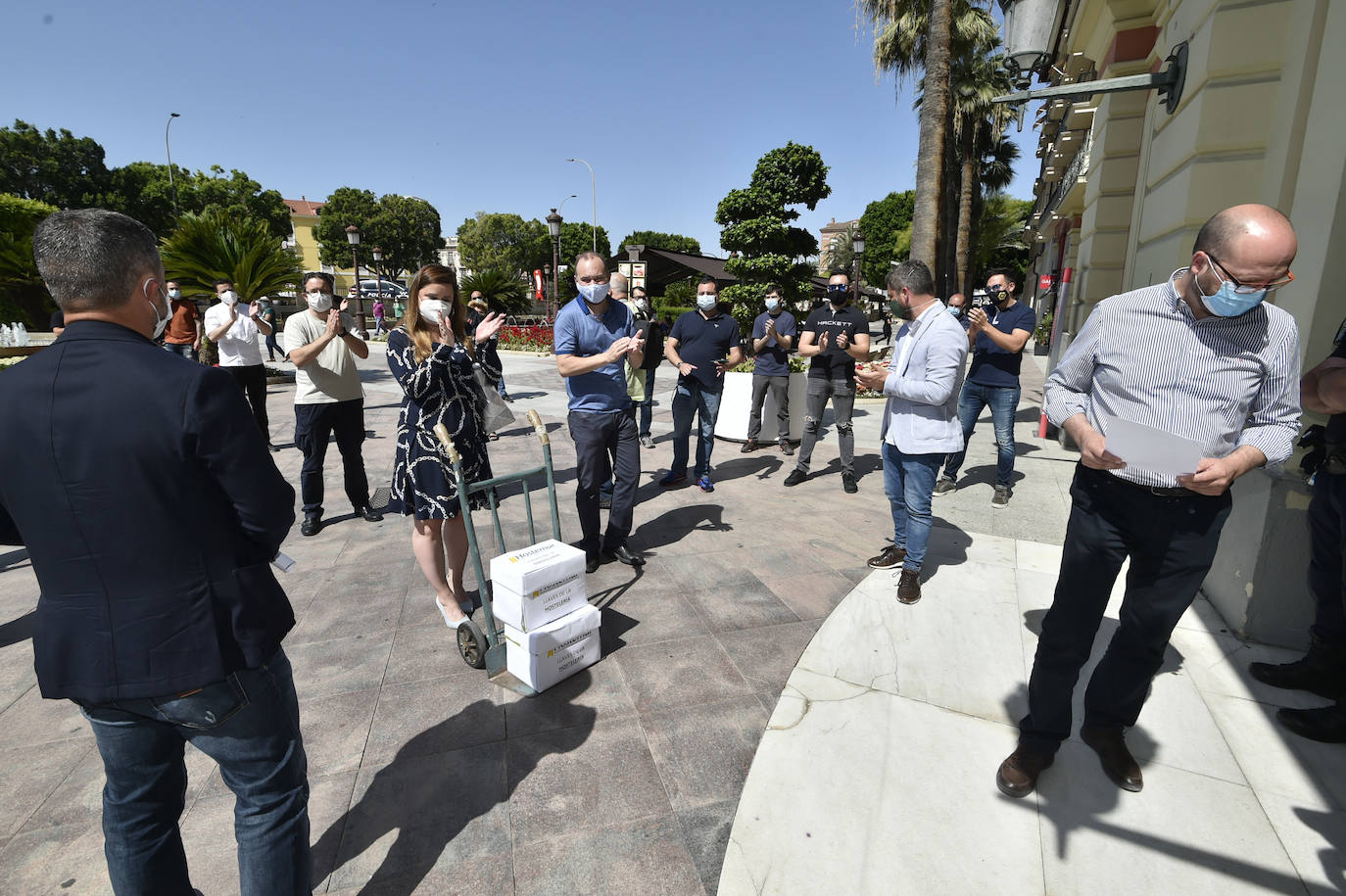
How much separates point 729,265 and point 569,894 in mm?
14857

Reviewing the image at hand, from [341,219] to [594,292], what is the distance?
5913 cm

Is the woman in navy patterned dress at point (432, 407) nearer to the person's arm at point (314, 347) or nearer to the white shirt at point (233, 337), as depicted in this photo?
the person's arm at point (314, 347)

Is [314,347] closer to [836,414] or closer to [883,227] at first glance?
[836,414]

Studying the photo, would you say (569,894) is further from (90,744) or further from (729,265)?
(729,265)

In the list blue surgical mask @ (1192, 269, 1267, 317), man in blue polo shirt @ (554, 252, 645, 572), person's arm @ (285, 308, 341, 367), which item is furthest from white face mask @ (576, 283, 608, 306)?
blue surgical mask @ (1192, 269, 1267, 317)

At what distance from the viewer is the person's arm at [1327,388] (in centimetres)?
236

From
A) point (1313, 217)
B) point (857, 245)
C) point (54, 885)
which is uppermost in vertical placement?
point (857, 245)

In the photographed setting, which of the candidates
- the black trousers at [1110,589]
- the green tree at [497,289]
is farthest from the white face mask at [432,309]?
the green tree at [497,289]

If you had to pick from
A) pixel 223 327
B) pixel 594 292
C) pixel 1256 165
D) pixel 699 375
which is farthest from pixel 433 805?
pixel 223 327

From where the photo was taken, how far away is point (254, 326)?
23.1 feet

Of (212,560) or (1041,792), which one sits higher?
(212,560)

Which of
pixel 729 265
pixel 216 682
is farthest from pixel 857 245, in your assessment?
pixel 216 682

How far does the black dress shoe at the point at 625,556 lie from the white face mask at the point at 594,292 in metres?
1.68

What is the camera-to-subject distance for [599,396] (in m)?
3.93
